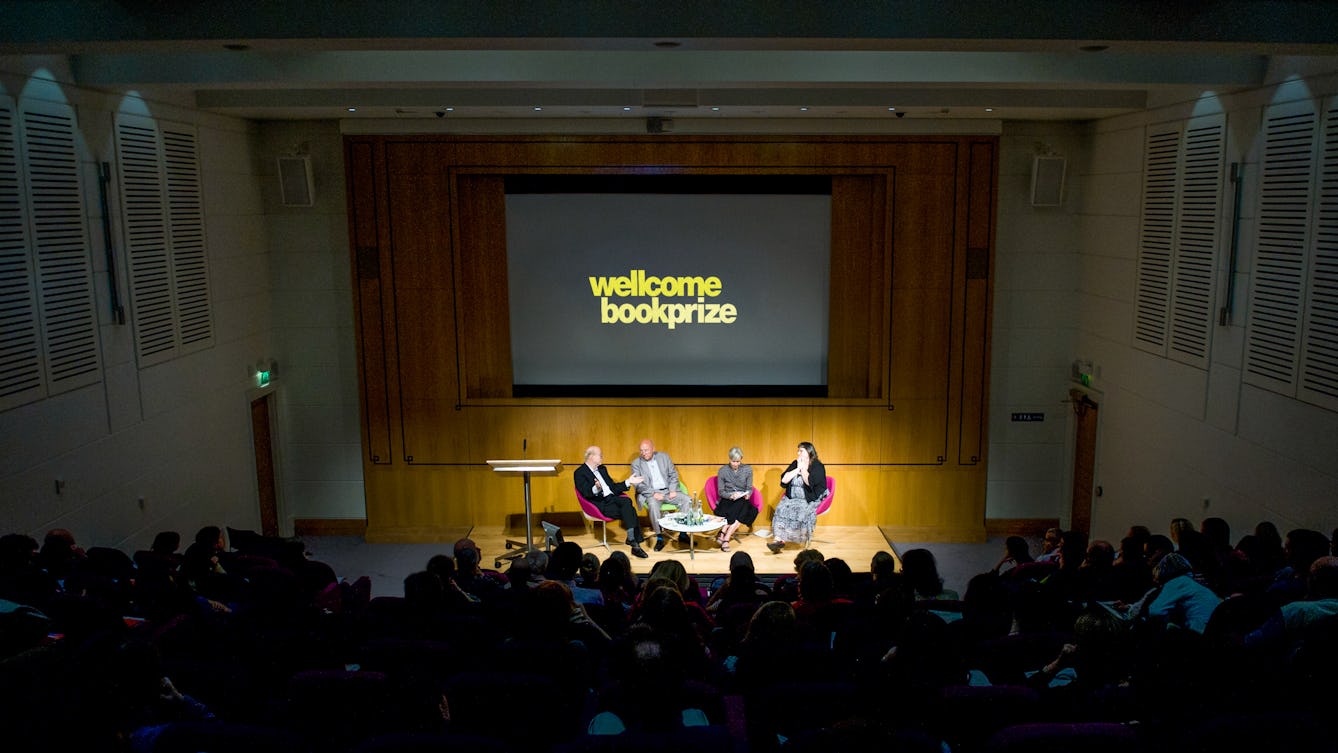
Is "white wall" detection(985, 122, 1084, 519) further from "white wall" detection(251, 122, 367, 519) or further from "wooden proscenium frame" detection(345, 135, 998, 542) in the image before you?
"white wall" detection(251, 122, 367, 519)

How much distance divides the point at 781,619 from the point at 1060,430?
675 cm

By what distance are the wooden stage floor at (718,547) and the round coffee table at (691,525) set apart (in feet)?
0.65

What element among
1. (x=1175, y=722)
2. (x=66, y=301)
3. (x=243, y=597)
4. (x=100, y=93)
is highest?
(x=100, y=93)

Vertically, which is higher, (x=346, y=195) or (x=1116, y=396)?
(x=346, y=195)

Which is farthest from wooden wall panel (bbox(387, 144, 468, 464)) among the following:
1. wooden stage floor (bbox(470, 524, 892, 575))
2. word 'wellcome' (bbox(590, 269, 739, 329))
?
word 'wellcome' (bbox(590, 269, 739, 329))

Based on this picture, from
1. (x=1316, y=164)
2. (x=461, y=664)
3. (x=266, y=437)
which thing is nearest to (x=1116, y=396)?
(x=1316, y=164)

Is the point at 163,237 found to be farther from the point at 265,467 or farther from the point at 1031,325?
the point at 1031,325

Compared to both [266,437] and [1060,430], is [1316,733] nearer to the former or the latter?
[1060,430]

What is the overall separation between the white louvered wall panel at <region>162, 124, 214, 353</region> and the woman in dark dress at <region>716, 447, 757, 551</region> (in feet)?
16.1

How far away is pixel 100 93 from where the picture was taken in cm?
712

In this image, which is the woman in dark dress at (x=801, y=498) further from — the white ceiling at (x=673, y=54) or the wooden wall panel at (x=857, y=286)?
the white ceiling at (x=673, y=54)

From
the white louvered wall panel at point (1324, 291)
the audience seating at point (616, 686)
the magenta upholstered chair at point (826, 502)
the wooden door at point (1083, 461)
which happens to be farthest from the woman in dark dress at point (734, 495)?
the white louvered wall panel at point (1324, 291)

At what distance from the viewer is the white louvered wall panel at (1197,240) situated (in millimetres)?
7383

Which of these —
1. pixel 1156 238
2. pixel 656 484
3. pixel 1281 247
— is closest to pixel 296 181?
pixel 656 484
